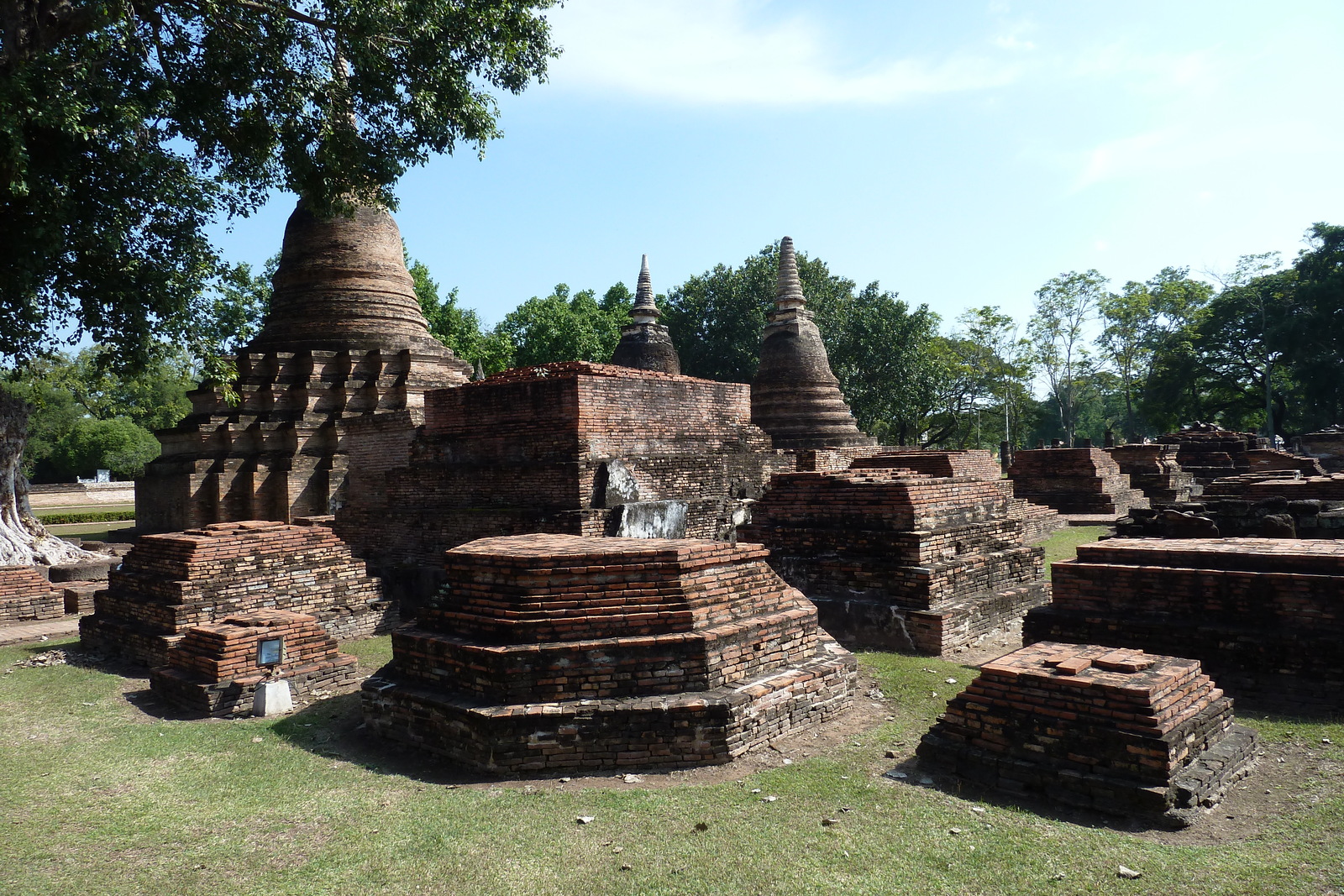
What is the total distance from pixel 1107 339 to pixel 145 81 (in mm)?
42213

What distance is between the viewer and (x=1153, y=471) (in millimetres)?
20969

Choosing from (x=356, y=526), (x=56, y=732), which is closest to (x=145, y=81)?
(x=356, y=526)

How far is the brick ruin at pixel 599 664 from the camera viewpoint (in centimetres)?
473

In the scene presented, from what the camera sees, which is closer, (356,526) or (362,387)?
(356,526)

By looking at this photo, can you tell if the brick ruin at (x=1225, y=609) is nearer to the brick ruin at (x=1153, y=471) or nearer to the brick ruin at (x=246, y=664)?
the brick ruin at (x=246, y=664)

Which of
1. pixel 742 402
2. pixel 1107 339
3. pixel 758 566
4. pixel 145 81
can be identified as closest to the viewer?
pixel 758 566

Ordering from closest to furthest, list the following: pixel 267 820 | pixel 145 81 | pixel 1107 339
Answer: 1. pixel 267 820
2. pixel 145 81
3. pixel 1107 339

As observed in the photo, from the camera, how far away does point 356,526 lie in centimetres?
1103

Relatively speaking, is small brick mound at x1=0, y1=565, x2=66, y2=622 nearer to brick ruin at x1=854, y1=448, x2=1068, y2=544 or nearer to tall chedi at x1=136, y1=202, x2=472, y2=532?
tall chedi at x1=136, y1=202, x2=472, y2=532

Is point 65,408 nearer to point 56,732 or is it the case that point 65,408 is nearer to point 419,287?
point 419,287

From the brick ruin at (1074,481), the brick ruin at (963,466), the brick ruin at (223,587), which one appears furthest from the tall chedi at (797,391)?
the brick ruin at (223,587)

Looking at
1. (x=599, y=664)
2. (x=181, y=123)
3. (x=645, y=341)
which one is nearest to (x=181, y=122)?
(x=181, y=123)

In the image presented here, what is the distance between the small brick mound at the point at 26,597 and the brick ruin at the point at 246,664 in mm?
4601

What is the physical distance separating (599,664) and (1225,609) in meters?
4.42
